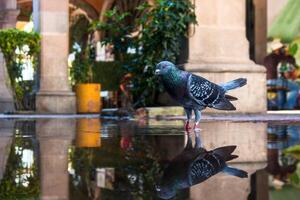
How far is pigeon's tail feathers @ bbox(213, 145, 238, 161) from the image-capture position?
2747mm

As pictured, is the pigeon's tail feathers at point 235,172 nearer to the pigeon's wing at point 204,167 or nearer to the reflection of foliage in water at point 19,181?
the pigeon's wing at point 204,167

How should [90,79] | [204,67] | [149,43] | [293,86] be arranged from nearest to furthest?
[204,67] < [149,43] < [90,79] < [293,86]

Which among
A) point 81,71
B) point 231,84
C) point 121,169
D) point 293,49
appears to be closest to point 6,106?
point 81,71

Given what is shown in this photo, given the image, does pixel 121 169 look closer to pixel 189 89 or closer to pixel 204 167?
pixel 204 167

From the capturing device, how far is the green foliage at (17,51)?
10.4m

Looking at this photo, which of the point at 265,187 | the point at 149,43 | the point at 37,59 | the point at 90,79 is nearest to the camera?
the point at 265,187

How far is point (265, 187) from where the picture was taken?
184 cm

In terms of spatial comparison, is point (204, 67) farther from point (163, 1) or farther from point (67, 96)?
point (67, 96)

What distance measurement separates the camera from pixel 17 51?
35.1 feet

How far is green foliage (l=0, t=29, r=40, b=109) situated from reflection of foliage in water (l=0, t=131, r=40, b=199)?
7.82 m

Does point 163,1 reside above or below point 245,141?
above

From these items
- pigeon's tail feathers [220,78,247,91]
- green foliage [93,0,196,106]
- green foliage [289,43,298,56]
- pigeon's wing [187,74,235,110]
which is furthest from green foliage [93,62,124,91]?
pigeon's wing [187,74,235,110]

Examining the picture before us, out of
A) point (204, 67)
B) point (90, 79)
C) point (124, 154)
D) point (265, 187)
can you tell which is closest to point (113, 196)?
point (265, 187)

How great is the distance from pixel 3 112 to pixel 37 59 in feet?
4.88
